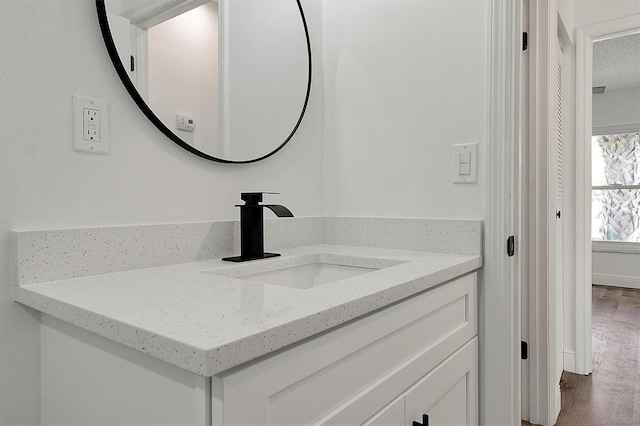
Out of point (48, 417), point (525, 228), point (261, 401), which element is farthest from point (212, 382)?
point (525, 228)

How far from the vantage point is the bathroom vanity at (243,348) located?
52 cm

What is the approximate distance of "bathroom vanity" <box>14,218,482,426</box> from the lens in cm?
52

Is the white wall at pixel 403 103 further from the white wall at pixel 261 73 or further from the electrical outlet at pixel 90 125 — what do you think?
the electrical outlet at pixel 90 125

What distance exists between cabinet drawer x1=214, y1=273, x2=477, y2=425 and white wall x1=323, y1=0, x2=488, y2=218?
436 mm

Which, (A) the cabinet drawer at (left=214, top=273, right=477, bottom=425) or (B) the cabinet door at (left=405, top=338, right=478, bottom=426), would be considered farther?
(B) the cabinet door at (left=405, top=338, right=478, bottom=426)

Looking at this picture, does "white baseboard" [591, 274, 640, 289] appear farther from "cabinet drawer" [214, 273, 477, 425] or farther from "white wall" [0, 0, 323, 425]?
"white wall" [0, 0, 323, 425]

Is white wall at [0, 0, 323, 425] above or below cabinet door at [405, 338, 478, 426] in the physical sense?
above

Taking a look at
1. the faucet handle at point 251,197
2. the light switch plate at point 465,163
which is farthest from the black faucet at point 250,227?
the light switch plate at point 465,163

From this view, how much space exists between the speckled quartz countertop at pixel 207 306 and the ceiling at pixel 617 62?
3.62 m

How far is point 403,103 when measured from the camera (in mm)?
1420

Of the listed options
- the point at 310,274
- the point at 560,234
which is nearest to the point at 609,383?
the point at 560,234

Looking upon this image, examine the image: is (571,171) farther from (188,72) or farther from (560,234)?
(188,72)

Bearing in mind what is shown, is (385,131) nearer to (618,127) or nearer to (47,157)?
(47,157)

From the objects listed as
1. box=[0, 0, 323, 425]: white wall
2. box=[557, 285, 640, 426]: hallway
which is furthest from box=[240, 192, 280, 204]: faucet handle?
box=[557, 285, 640, 426]: hallway
